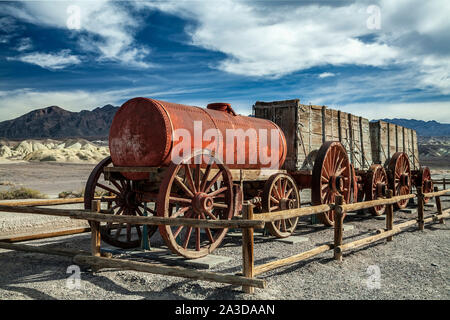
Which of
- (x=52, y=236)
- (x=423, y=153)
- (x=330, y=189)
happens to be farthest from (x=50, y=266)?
(x=423, y=153)

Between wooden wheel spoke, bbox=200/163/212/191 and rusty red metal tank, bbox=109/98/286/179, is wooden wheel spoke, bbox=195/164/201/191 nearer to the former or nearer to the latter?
wooden wheel spoke, bbox=200/163/212/191

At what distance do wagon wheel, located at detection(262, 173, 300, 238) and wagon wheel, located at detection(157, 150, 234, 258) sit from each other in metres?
1.18

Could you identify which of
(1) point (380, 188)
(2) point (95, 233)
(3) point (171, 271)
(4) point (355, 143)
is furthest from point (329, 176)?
(2) point (95, 233)

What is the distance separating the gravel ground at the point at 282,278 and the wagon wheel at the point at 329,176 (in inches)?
52.5

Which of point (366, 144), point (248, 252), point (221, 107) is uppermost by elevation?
point (221, 107)

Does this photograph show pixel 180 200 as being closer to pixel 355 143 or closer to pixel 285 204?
pixel 285 204

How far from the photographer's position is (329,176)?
9.48m

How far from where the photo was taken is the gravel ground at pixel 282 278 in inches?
197

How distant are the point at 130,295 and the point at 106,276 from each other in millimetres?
959

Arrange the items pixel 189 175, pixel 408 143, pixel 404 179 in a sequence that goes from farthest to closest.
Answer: pixel 408 143
pixel 404 179
pixel 189 175

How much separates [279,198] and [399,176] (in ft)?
22.1

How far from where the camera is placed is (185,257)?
6.36 meters

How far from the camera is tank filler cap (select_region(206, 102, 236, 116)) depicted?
8398 mm

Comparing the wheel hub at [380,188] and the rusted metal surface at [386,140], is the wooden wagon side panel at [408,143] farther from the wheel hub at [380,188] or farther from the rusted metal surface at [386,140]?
the wheel hub at [380,188]
